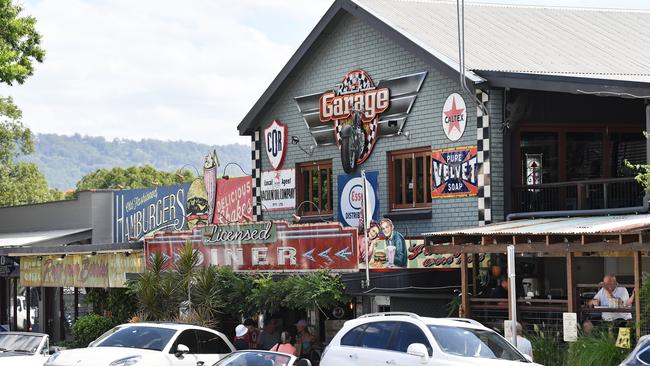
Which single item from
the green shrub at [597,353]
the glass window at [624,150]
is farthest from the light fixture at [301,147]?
the green shrub at [597,353]

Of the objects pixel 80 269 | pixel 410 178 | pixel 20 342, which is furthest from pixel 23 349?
pixel 80 269

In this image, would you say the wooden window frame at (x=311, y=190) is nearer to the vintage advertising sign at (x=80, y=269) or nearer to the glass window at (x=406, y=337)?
the vintage advertising sign at (x=80, y=269)

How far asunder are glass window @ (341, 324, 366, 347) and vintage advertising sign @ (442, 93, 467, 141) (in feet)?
25.1

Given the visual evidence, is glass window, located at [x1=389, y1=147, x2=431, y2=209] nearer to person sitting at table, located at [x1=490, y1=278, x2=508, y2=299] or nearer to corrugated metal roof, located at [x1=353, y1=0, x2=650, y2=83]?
corrugated metal roof, located at [x1=353, y1=0, x2=650, y2=83]

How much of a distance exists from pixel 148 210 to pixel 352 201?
1066 centimetres

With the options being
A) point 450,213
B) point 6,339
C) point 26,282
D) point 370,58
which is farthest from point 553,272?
point 26,282

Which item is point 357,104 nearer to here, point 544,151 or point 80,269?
point 544,151

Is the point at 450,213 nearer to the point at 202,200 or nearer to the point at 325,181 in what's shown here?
the point at 325,181

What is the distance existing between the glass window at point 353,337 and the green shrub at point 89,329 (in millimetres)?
14558

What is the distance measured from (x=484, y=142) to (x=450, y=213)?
1855 millimetres

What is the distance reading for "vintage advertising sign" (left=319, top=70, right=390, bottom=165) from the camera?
2655cm

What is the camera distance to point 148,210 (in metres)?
36.1

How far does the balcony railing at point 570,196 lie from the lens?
22.8 m

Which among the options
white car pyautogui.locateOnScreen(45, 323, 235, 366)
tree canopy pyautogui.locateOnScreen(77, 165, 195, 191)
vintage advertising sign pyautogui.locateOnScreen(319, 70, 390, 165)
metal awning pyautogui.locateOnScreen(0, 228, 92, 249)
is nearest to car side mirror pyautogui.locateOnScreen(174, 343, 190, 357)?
white car pyautogui.locateOnScreen(45, 323, 235, 366)
